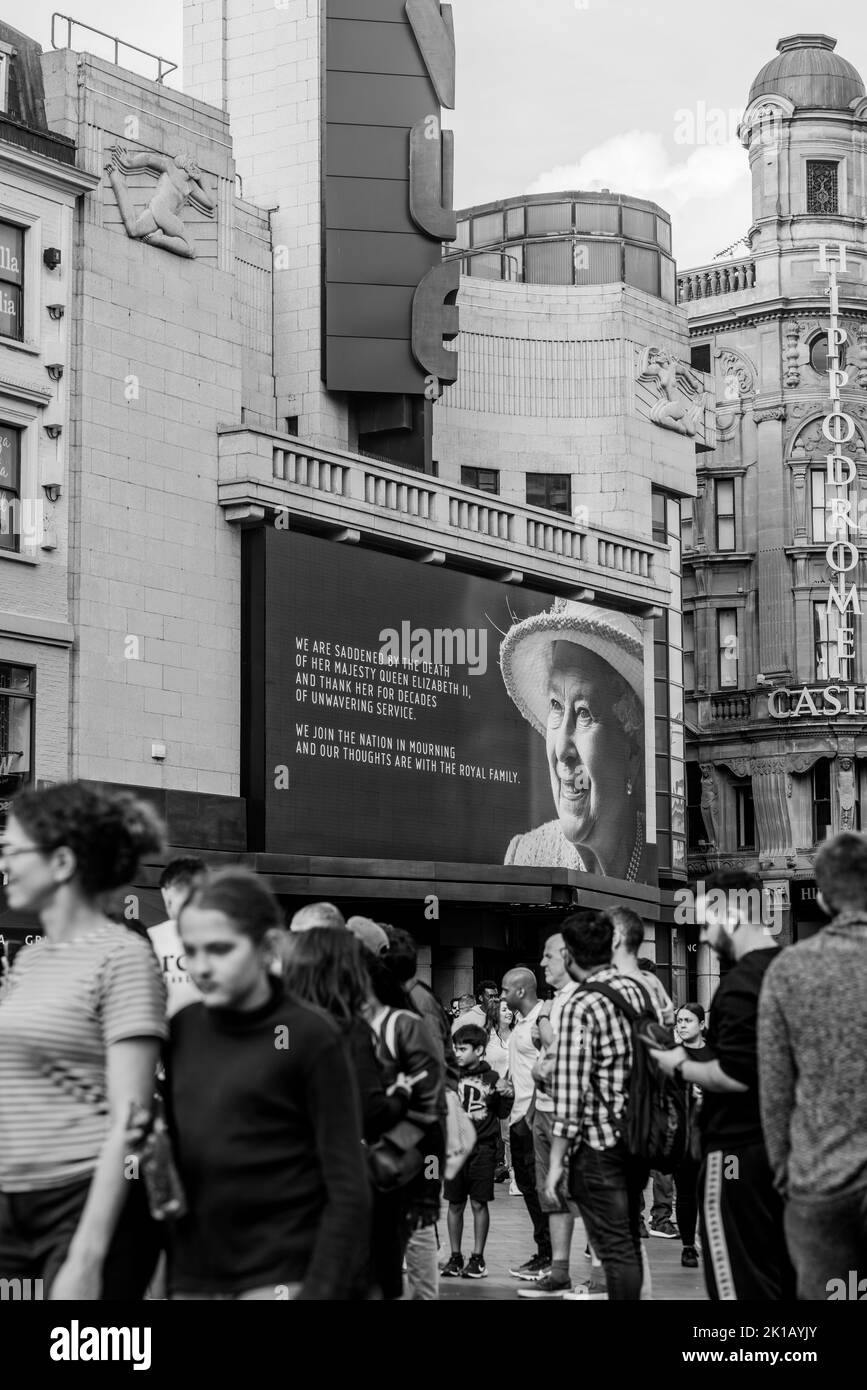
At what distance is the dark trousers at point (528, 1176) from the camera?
50.8ft

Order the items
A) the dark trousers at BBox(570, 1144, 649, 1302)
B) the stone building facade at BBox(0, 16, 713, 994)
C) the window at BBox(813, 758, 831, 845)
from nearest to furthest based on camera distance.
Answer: the dark trousers at BBox(570, 1144, 649, 1302) → the stone building facade at BBox(0, 16, 713, 994) → the window at BBox(813, 758, 831, 845)

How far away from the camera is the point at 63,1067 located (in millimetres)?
6211

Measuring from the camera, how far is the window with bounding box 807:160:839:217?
5650 centimetres

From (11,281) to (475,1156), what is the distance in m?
19.3

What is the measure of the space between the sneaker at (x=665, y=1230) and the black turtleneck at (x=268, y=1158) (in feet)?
41.3

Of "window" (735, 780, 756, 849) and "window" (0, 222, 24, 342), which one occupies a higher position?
"window" (0, 222, 24, 342)

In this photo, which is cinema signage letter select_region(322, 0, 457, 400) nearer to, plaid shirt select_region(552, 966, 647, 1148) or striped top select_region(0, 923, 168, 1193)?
plaid shirt select_region(552, 966, 647, 1148)

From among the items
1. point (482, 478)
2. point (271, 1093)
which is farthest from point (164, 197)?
point (271, 1093)

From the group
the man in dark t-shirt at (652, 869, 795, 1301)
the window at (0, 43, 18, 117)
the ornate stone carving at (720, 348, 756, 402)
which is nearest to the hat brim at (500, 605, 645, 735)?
the window at (0, 43, 18, 117)

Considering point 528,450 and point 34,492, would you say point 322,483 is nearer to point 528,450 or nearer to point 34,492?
point 34,492

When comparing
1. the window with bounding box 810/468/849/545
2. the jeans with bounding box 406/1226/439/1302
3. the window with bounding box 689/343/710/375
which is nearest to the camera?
the jeans with bounding box 406/1226/439/1302

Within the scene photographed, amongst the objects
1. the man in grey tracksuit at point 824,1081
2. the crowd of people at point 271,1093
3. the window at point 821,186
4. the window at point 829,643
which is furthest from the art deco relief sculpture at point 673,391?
the man in grey tracksuit at point 824,1081

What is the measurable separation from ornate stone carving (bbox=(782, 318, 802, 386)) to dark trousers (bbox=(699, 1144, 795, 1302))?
4825cm
